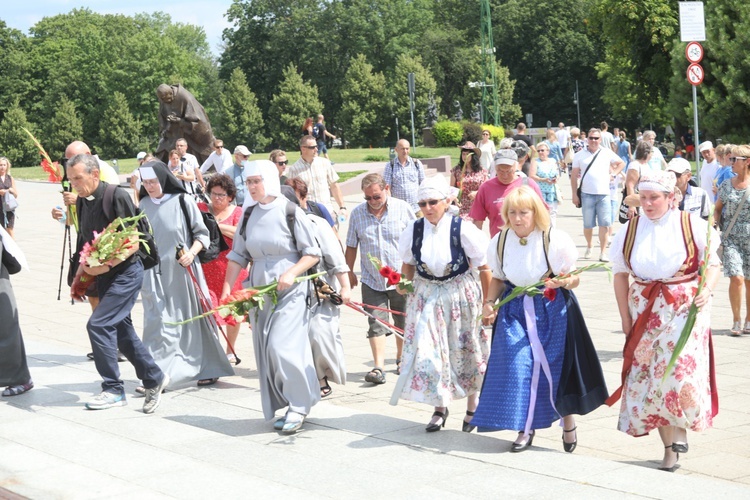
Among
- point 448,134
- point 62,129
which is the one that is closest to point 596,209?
point 448,134

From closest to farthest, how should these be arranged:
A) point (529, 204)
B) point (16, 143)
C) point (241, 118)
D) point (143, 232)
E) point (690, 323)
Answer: point (690, 323)
point (529, 204)
point (143, 232)
point (16, 143)
point (241, 118)

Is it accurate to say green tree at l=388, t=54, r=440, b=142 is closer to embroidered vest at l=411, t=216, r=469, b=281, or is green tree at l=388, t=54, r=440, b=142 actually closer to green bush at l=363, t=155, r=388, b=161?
green bush at l=363, t=155, r=388, b=161

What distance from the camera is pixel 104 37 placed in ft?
274

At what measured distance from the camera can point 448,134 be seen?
5272 centimetres

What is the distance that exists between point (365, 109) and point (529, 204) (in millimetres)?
64678

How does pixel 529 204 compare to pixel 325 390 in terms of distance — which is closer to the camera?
pixel 529 204

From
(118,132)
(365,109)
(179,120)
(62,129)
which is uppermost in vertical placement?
(62,129)

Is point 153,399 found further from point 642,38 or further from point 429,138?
point 429,138

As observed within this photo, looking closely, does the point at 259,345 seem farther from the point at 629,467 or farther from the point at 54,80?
the point at 54,80

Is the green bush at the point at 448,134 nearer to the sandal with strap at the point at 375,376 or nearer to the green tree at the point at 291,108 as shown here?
the green tree at the point at 291,108

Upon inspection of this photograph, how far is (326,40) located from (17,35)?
977 inches

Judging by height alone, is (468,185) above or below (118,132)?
below

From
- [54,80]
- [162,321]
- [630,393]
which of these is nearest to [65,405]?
[162,321]

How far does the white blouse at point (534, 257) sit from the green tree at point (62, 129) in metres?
69.2
